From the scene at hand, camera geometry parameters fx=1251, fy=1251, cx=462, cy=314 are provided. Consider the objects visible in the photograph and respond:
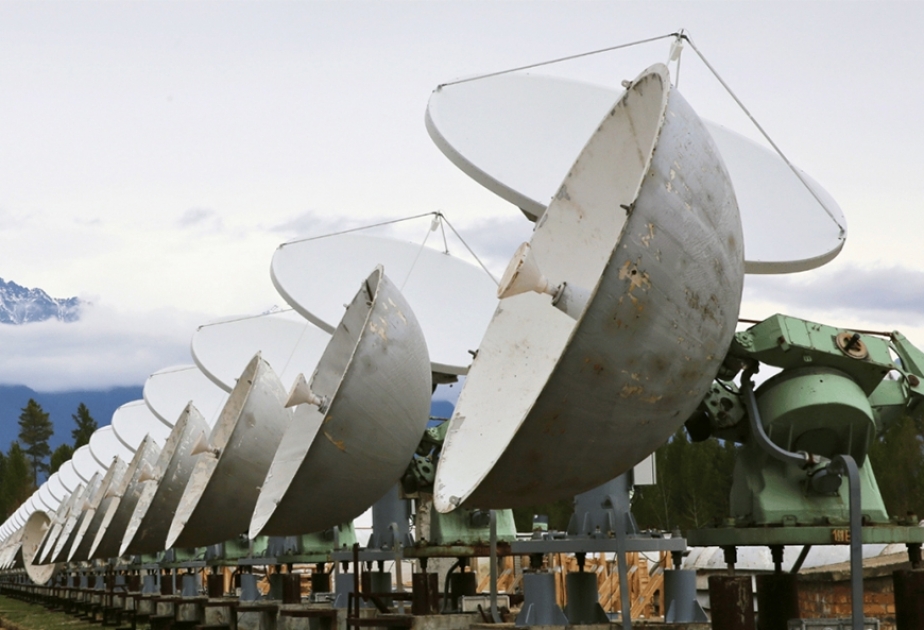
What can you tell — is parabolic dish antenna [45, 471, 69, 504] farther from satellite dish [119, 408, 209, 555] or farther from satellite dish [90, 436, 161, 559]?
satellite dish [119, 408, 209, 555]

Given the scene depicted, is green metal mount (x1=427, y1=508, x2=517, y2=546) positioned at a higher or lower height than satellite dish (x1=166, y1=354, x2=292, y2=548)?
lower

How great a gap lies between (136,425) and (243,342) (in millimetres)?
19173

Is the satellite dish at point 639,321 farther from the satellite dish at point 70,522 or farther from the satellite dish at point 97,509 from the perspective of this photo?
the satellite dish at point 70,522

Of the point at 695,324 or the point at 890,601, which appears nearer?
the point at 695,324

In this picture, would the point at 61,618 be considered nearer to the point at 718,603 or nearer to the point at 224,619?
the point at 224,619

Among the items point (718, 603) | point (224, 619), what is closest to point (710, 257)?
point (718, 603)

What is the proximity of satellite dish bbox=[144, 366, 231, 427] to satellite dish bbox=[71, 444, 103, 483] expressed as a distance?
1613cm

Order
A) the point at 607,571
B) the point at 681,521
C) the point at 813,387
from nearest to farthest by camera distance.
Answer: the point at 813,387, the point at 607,571, the point at 681,521

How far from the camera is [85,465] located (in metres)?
58.9

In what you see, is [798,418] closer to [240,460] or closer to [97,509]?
[240,460]

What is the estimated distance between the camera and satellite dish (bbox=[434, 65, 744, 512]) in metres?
6.91

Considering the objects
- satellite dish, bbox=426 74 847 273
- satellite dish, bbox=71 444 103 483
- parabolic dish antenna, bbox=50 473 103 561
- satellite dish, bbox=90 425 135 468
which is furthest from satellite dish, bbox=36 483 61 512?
satellite dish, bbox=426 74 847 273

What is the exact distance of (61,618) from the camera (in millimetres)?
35938

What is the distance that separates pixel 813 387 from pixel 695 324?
2068mm
